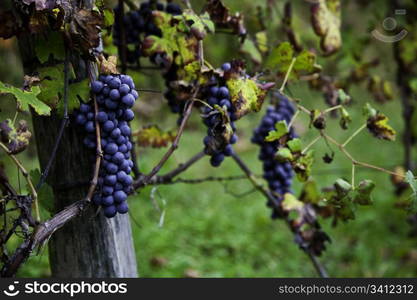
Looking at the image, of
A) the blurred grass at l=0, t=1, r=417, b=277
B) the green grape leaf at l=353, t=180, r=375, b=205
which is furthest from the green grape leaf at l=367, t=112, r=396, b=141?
the blurred grass at l=0, t=1, r=417, b=277

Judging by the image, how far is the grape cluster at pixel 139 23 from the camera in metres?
1.74

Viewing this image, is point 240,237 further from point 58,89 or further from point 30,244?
point 30,244

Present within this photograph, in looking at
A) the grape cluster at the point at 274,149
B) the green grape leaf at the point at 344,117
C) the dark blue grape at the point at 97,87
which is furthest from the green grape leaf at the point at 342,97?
the dark blue grape at the point at 97,87

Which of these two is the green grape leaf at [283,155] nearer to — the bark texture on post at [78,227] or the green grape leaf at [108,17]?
the bark texture on post at [78,227]

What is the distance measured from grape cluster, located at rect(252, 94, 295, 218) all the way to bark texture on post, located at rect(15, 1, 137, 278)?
0.62 metres

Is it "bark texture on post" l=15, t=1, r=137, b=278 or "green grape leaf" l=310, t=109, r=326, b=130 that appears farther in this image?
→ "green grape leaf" l=310, t=109, r=326, b=130

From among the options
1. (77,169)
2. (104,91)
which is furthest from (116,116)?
(77,169)

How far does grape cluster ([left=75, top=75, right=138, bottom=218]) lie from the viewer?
1.30 m

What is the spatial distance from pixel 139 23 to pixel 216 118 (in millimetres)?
527

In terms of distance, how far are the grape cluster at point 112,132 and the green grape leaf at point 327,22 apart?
94 centimetres

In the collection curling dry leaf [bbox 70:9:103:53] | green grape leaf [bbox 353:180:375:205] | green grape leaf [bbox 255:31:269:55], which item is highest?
green grape leaf [bbox 255:31:269:55]

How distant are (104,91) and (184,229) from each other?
2.60 meters

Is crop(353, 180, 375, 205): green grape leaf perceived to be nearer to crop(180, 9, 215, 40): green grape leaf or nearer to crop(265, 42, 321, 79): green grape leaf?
crop(265, 42, 321, 79): green grape leaf

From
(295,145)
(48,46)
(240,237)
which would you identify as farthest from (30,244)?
(240,237)
